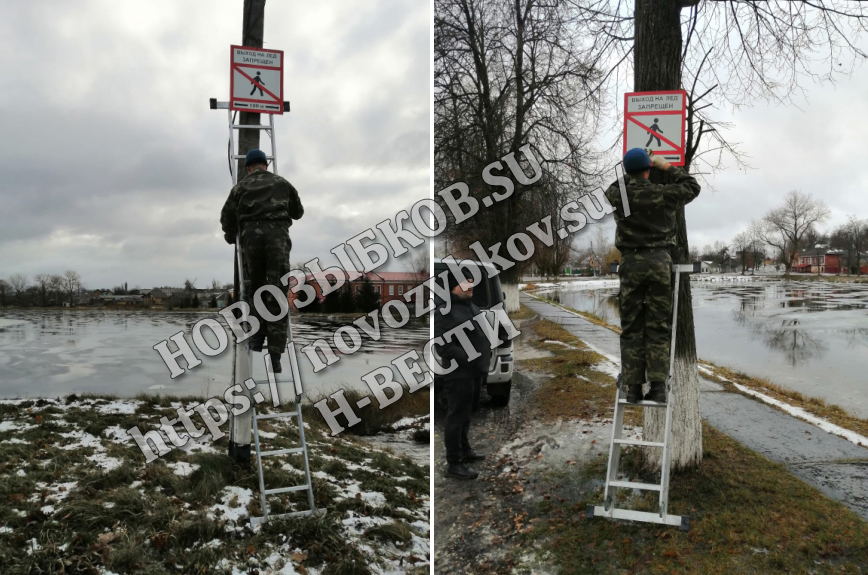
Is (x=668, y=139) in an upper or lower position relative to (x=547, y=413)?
upper

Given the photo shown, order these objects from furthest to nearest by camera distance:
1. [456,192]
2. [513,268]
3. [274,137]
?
[513,268] → [456,192] → [274,137]

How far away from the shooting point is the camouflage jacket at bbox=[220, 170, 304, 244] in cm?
466

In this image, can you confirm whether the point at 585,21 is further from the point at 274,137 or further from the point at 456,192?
the point at 456,192

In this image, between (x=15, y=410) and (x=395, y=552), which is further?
(x=15, y=410)

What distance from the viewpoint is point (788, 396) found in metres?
8.75

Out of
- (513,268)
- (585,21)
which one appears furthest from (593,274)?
(585,21)

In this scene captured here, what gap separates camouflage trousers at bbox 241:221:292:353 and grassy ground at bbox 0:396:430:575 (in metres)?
1.34

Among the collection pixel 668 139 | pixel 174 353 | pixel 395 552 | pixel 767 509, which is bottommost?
pixel 395 552

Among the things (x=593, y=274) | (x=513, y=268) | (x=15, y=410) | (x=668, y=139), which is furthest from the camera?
(x=593, y=274)

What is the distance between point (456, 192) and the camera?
1753 centimetres

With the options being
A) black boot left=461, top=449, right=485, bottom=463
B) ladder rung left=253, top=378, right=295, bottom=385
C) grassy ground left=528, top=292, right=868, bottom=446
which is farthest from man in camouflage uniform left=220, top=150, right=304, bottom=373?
grassy ground left=528, top=292, right=868, bottom=446

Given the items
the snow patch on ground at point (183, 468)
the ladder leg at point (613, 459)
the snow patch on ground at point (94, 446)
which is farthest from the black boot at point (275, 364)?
the ladder leg at point (613, 459)

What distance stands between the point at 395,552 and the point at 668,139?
3.99 m

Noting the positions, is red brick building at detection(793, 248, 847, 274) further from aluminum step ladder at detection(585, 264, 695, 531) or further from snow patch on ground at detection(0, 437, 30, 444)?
snow patch on ground at detection(0, 437, 30, 444)
